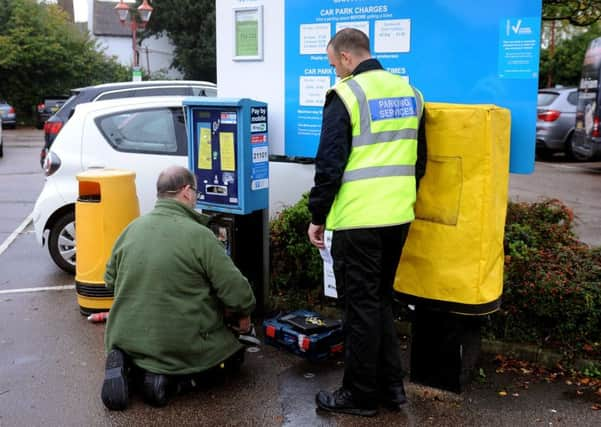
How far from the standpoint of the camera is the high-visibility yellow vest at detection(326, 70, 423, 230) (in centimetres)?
372

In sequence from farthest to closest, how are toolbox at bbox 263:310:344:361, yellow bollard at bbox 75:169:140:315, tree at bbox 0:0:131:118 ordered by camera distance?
tree at bbox 0:0:131:118
yellow bollard at bbox 75:169:140:315
toolbox at bbox 263:310:344:361

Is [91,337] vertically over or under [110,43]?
under

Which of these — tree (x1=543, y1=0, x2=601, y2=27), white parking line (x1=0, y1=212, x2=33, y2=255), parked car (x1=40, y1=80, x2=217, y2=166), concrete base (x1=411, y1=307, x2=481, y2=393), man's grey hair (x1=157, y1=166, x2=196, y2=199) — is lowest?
white parking line (x1=0, y1=212, x2=33, y2=255)

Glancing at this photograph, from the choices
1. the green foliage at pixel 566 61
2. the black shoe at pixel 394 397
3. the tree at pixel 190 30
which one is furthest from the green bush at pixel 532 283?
the tree at pixel 190 30

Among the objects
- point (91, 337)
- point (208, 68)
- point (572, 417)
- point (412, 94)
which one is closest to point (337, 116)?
point (412, 94)

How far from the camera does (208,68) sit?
41438 millimetres

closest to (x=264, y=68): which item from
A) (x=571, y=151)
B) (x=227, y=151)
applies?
(x=227, y=151)

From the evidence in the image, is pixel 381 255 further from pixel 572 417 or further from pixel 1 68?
pixel 1 68

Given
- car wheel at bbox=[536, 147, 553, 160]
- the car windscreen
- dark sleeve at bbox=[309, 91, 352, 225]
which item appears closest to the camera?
dark sleeve at bbox=[309, 91, 352, 225]

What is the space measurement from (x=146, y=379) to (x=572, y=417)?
2456 mm

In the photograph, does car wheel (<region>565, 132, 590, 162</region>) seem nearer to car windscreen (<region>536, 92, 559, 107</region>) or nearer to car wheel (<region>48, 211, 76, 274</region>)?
car windscreen (<region>536, 92, 559, 107</region>)

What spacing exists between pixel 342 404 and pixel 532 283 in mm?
1629

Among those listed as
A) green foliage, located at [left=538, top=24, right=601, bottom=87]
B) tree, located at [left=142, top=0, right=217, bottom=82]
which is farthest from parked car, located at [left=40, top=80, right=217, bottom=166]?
tree, located at [left=142, top=0, right=217, bottom=82]

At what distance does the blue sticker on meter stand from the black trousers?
602 mm
